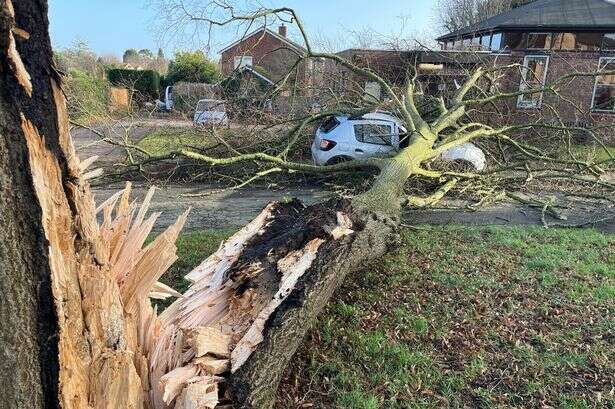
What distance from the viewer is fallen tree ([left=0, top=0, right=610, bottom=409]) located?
166 cm

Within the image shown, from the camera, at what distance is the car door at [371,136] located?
10477 mm

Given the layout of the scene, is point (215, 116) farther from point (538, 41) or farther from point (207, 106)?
point (538, 41)

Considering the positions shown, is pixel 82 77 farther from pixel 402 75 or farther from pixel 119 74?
pixel 402 75

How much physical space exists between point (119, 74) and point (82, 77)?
819cm

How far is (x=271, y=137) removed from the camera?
10.2 metres

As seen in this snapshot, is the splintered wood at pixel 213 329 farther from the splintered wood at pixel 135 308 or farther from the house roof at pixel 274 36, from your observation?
the house roof at pixel 274 36

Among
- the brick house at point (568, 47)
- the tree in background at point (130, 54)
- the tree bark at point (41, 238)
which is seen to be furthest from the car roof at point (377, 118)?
the tree in background at point (130, 54)

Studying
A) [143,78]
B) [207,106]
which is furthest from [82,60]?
[207,106]

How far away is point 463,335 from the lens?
382 centimetres

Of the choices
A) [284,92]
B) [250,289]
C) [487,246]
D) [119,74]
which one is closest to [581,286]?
[487,246]

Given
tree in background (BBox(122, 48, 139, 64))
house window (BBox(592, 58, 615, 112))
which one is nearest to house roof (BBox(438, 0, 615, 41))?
house window (BBox(592, 58, 615, 112))

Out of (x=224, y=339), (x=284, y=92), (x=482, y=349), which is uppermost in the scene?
(x=284, y=92)

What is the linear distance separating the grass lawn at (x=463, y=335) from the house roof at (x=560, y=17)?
1517 cm

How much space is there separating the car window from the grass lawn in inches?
201
